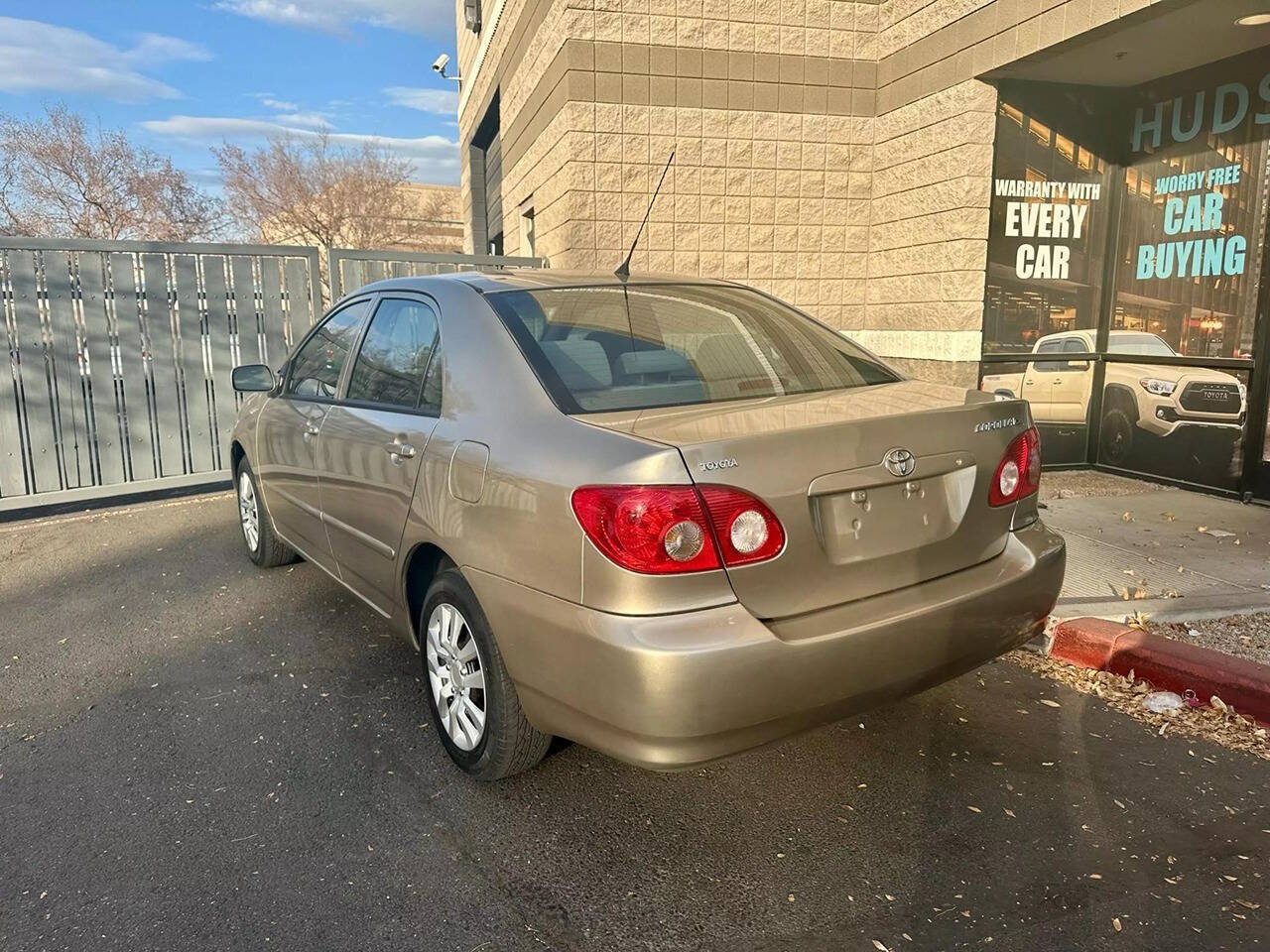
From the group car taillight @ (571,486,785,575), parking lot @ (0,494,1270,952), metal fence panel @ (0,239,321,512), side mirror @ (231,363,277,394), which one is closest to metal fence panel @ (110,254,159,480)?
metal fence panel @ (0,239,321,512)

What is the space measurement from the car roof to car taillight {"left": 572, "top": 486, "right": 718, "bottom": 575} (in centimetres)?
133

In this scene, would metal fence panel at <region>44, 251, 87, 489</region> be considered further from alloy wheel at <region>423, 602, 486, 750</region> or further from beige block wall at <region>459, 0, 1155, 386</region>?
alloy wheel at <region>423, 602, 486, 750</region>

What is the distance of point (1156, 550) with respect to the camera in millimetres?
5473

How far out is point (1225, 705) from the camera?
3.54 meters

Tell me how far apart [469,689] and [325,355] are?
212cm

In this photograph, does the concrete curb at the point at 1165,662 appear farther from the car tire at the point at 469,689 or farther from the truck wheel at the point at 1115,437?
the truck wheel at the point at 1115,437

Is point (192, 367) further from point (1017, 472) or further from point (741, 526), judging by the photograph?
point (1017, 472)

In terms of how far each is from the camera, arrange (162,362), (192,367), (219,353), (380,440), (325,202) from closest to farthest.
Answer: (380,440) → (162,362) → (192,367) → (219,353) → (325,202)

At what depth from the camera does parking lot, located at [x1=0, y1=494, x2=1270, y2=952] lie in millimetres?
2377

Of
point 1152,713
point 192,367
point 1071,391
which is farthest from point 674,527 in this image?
point 192,367

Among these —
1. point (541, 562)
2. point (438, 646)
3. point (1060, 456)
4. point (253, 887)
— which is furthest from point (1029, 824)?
point (1060, 456)

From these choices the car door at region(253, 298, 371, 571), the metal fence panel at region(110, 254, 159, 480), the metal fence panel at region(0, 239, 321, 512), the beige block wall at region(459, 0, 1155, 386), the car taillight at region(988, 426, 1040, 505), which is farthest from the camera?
the beige block wall at region(459, 0, 1155, 386)

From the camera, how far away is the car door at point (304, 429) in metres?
4.19

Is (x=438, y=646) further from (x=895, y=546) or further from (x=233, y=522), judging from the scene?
(x=233, y=522)
